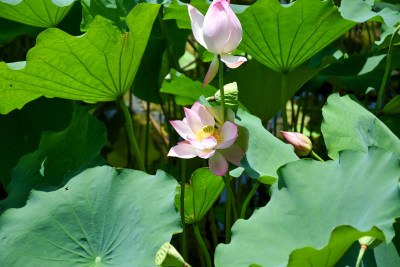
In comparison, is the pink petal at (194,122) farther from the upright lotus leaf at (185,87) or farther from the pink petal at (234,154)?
the upright lotus leaf at (185,87)

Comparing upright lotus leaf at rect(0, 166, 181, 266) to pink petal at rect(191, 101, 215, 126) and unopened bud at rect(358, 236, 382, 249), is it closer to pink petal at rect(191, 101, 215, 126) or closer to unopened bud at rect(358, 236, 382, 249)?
pink petal at rect(191, 101, 215, 126)

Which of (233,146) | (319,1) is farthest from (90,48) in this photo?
(319,1)

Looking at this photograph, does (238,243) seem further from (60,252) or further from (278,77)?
(278,77)

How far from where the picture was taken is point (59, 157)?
53.4 inches

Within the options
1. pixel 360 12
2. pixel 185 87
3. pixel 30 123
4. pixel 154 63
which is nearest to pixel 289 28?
pixel 360 12

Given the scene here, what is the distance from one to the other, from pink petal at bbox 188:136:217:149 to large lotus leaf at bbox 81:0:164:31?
0.59 metres

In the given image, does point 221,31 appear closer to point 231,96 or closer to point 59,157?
point 231,96

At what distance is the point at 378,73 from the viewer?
162 centimetres

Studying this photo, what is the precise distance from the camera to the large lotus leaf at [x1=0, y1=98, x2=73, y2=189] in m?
1.73

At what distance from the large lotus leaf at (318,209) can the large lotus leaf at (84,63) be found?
0.48 m

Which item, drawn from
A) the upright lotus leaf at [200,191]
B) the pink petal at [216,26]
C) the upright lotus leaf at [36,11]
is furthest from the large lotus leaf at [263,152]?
the upright lotus leaf at [36,11]

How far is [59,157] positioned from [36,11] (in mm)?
429

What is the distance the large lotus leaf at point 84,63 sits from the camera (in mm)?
1120

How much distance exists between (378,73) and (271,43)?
0.55 metres
